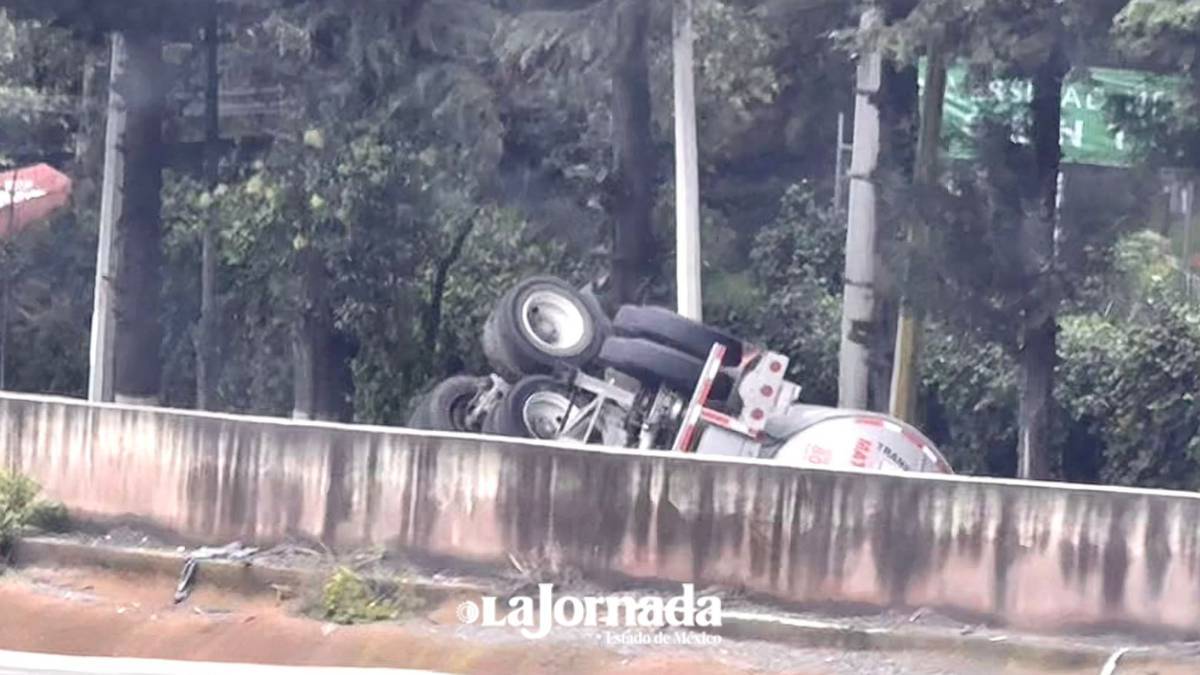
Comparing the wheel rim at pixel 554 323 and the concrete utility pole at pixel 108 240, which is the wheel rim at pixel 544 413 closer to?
the wheel rim at pixel 554 323

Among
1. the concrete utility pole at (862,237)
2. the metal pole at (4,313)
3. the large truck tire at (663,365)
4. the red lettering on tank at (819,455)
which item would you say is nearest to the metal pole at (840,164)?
the concrete utility pole at (862,237)

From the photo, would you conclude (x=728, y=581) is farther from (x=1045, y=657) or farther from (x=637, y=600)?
(x=1045, y=657)

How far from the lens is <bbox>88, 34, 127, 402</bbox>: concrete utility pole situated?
2294cm

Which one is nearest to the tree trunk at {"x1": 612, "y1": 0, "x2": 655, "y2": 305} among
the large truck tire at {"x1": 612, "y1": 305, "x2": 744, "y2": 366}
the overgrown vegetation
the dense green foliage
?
the dense green foliage

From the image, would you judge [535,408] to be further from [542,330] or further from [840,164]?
[840,164]

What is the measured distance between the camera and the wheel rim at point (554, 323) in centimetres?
1844

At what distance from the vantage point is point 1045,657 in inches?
425

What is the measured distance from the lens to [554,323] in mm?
18875

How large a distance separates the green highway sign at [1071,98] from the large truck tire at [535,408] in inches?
175

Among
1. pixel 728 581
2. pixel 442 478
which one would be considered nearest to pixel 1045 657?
pixel 728 581

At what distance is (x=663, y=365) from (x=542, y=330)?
207cm

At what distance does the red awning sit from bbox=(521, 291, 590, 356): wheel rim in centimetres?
1033

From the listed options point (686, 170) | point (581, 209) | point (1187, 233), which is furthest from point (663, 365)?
point (581, 209)

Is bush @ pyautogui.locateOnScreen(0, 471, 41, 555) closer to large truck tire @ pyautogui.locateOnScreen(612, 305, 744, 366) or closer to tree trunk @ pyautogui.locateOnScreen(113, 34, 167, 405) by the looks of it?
large truck tire @ pyautogui.locateOnScreen(612, 305, 744, 366)
